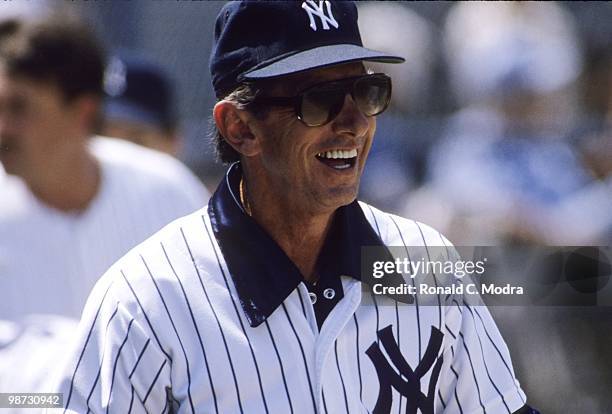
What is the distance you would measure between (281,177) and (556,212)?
1147mm

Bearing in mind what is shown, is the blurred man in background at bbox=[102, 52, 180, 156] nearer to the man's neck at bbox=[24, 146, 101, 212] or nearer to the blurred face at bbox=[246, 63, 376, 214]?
the man's neck at bbox=[24, 146, 101, 212]

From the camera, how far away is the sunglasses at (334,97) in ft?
5.47

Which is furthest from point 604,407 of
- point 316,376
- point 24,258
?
point 24,258

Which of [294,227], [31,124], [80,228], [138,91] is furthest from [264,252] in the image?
[138,91]

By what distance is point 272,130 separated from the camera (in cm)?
175

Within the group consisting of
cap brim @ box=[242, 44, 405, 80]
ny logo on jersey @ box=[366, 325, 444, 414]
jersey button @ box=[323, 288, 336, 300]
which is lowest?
ny logo on jersey @ box=[366, 325, 444, 414]

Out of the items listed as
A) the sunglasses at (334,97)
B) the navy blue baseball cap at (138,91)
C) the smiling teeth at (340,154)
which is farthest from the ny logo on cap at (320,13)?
the navy blue baseball cap at (138,91)

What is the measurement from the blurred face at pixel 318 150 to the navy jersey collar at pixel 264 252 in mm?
71

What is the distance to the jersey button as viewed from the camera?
5.48 ft

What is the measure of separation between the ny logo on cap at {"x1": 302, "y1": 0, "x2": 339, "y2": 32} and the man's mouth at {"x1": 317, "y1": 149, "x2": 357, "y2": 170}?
0.20 metres

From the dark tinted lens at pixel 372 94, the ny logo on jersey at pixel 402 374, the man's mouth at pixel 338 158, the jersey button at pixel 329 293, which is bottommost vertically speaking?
the ny logo on jersey at pixel 402 374

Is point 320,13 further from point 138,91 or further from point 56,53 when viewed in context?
point 138,91

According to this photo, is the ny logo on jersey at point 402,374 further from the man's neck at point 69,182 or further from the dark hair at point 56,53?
the dark hair at point 56,53

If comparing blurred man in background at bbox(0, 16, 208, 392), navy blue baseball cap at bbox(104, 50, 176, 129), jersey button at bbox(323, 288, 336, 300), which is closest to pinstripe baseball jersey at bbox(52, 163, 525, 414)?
jersey button at bbox(323, 288, 336, 300)
